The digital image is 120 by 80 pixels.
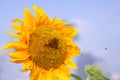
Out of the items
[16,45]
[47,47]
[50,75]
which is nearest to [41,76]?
[50,75]

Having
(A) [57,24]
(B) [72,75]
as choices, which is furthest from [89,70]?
(A) [57,24]

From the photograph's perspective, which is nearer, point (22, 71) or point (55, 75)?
point (22, 71)

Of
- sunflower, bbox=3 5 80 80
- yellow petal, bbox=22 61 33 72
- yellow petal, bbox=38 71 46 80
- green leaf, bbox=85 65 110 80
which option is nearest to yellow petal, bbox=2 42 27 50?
sunflower, bbox=3 5 80 80

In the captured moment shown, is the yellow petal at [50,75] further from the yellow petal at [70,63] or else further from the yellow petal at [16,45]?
the yellow petal at [16,45]

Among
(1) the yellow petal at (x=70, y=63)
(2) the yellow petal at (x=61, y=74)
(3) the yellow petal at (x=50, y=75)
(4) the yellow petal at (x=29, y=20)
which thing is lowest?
(3) the yellow petal at (x=50, y=75)

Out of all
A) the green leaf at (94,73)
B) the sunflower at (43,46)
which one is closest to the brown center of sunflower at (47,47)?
the sunflower at (43,46)

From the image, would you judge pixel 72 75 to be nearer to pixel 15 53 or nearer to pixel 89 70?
pixel 89 70

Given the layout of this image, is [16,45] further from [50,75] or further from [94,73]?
[94,73]

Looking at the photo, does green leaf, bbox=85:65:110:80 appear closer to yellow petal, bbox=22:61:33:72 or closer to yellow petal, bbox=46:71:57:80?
yellow petal, bbox=46:71:57:80
